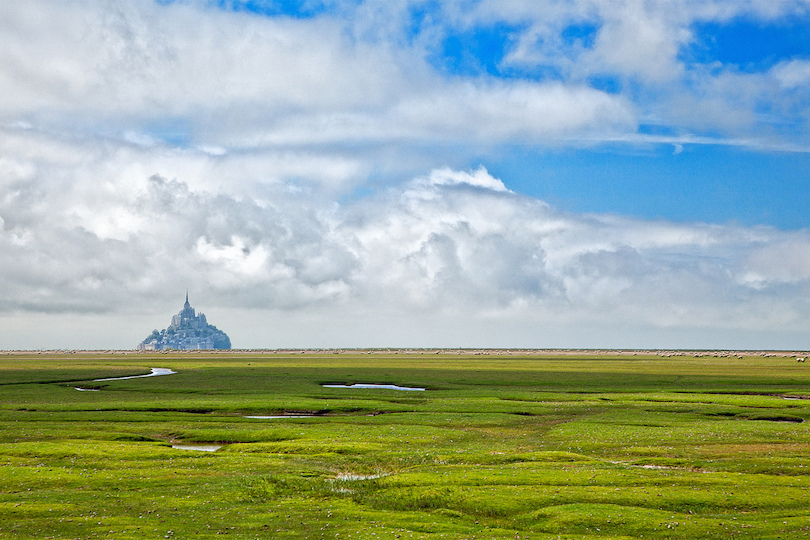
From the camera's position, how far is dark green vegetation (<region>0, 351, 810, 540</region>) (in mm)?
25406

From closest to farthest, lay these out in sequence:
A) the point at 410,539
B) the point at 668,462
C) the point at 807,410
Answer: the point at 410,539 → the point at 668,462 → the point at 807,410

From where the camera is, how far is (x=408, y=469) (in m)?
36.3

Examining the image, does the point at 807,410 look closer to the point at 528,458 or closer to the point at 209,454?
the point at 528,458

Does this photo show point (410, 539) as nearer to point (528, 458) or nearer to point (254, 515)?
point (254, 515)

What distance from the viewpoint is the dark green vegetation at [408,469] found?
83.4ft

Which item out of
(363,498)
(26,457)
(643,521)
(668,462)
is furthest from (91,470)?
(668,462)

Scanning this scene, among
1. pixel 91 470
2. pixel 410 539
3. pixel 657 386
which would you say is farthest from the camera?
pixel 657 386

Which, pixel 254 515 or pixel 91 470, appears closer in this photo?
pixel 254 515

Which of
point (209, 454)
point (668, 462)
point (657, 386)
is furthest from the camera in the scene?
point (657, 386)

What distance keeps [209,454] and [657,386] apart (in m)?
78.1

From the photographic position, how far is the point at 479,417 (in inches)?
2304

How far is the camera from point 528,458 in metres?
38.7

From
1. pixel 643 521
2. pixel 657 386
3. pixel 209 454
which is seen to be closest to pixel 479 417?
pixel 209 454

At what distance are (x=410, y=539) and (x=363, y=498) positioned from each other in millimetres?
7302
